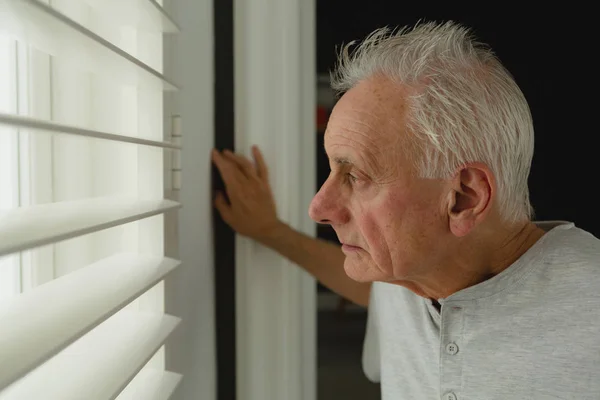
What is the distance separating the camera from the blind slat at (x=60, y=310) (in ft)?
1.26

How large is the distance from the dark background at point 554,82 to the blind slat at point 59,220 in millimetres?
1182

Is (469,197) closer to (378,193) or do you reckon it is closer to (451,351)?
(378,193)

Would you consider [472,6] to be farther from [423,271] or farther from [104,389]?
[104,389]

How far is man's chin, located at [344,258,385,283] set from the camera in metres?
0.94

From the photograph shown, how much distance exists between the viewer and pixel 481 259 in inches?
39.2

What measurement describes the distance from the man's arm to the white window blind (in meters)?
0.23

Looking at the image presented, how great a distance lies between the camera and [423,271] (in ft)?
3.15

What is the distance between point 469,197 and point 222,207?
1.48 feet

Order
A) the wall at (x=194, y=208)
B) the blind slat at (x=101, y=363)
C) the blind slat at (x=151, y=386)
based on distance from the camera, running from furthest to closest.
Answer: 1. the wall at (x=194, y=208)
2. the blind slat at (x=151, y=386)
3. the blind slat at (x=101, y=363)

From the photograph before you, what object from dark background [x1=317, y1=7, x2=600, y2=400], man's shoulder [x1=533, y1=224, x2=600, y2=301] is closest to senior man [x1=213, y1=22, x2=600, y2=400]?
man's shoulder [x1=533, y1=224, x2=600, y2=301]

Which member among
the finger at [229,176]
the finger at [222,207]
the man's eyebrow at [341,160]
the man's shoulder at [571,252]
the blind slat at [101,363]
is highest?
the man's eyebrow at [341,160]

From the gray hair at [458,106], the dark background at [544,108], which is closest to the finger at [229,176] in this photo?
the gray hair at [458,106]

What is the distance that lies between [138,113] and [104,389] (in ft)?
1.29

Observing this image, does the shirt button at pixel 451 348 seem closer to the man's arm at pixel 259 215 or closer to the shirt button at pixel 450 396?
the shirt button at pixel 450 396
